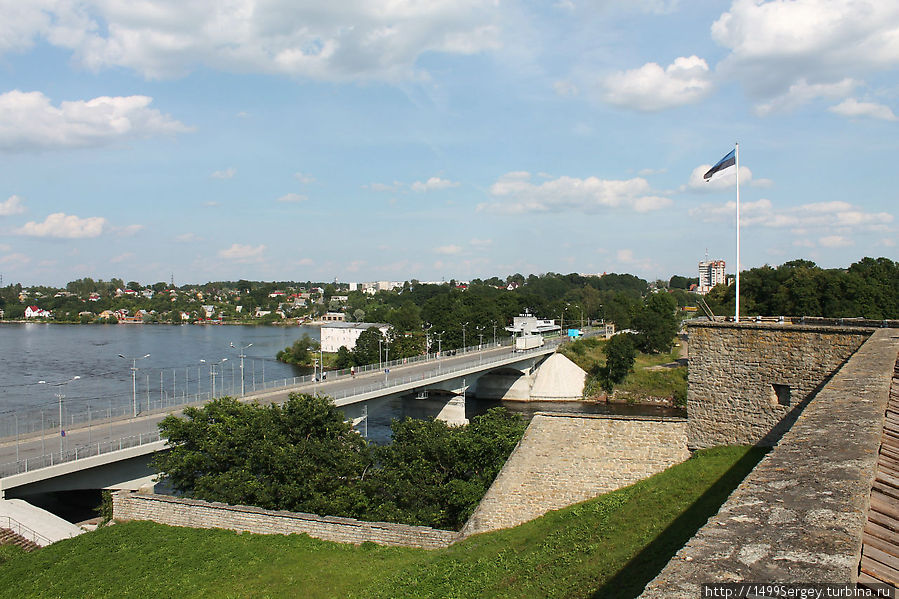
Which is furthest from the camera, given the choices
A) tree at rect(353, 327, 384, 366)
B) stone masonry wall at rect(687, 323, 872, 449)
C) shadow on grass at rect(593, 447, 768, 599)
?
tree at rect(353, 327, 384, 366)

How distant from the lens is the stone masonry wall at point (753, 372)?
12695 mm

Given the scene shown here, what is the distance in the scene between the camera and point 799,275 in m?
64.6

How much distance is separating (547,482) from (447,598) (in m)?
4.25

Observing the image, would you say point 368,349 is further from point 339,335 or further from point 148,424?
point 148,424

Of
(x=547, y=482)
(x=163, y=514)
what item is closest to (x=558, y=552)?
(x=547, y=482)

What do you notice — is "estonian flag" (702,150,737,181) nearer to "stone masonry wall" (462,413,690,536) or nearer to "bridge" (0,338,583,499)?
"stone masonry wall" (462,413,690,536)

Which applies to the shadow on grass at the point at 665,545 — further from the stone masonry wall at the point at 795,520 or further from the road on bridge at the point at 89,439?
the road on bridge at the point at 89,439

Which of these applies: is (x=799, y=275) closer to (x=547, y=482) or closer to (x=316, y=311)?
(x=547, y=482)

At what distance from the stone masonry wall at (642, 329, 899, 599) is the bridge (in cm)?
2588

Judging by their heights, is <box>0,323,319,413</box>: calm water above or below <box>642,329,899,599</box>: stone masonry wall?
below

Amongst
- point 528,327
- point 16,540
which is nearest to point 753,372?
point 16,540

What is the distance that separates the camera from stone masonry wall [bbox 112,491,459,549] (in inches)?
621

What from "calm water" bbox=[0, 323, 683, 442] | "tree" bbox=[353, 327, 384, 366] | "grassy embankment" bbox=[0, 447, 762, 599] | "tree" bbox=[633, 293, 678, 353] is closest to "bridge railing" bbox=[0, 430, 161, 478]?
"calm water" bbox=[0, 323, 683, 442]

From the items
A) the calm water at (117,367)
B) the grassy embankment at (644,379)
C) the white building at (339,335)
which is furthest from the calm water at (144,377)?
the white building at (339,335)
